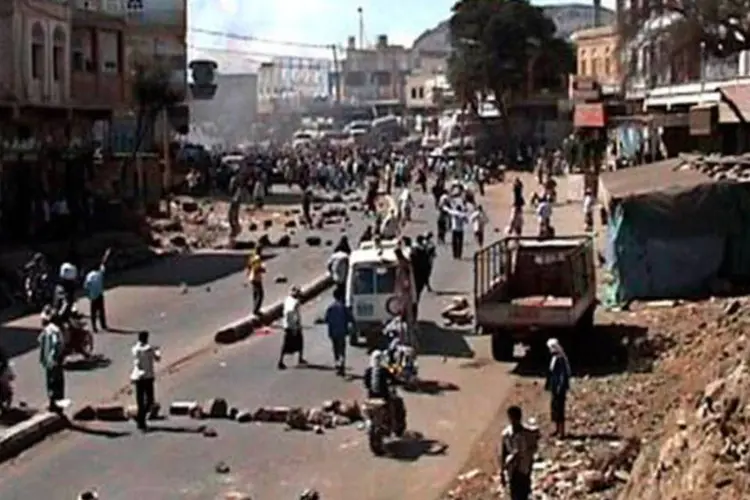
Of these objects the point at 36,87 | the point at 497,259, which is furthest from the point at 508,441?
the point at 36,87

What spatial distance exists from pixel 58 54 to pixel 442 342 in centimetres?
2249

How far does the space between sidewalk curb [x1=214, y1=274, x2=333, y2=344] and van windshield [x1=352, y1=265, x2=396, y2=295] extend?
3.16 metres

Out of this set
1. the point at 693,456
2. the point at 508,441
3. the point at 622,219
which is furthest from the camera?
the point at 622,219

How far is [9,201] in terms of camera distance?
43.7 metres

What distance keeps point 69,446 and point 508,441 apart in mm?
6467

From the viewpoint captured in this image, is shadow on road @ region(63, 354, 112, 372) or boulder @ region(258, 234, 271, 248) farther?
boulder @ region(258, 234, 271, 248)

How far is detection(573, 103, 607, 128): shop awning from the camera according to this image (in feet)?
175

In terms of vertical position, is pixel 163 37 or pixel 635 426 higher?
pixel 163 37

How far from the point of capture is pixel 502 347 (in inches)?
1006

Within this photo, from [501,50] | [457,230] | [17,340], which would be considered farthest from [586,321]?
[501,50]

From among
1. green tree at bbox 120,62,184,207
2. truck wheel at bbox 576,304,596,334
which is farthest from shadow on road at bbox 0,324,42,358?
green tree at bbox 120,62,184,207

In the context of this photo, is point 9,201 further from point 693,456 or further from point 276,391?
point 693,456

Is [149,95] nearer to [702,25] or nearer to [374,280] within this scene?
[702,25]

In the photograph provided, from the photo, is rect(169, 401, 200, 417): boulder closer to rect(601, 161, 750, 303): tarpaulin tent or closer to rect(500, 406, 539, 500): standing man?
rect(500, 406, 539, 500): standing man
